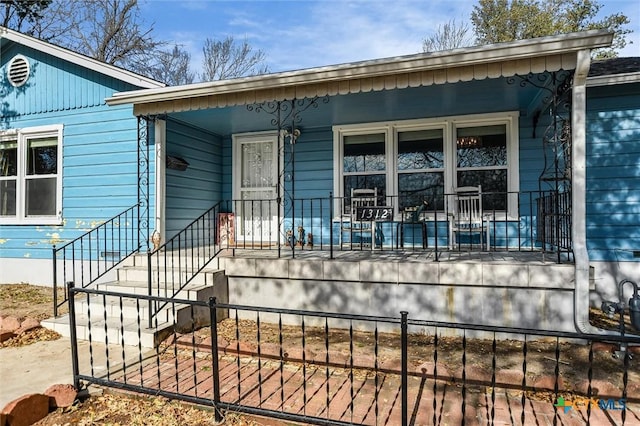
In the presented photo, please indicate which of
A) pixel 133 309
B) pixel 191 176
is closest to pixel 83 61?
pixel 191 176

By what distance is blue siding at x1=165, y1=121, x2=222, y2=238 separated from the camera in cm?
627

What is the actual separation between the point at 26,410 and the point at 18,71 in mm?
6740

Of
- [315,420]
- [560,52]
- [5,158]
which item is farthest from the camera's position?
[5,158]

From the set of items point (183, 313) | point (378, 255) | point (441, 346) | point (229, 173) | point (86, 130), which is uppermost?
point (86, 130)

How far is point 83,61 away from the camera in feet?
20.6

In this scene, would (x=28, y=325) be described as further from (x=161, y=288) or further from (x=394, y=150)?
(x=394, y=150)

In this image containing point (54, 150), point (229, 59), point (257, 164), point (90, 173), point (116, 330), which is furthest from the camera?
point (229, 59)

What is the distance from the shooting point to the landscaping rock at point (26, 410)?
258 centimetres

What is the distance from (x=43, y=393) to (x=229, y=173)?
5094 mm

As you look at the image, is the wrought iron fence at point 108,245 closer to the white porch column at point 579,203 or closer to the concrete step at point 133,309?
the concrete step at point 133,309

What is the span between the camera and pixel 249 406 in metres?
2.71

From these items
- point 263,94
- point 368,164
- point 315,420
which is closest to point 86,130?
point 263,94

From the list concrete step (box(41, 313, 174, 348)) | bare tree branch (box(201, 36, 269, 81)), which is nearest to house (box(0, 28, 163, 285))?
concrete step (box(41, 313, 174, 348))

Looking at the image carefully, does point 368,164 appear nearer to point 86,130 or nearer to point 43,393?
point 86,130
